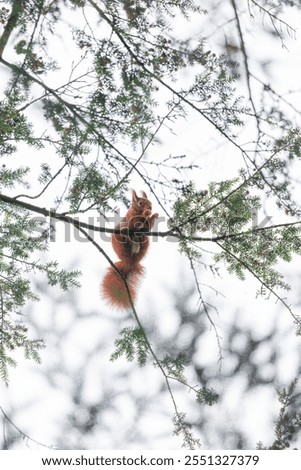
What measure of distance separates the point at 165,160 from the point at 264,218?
1.66ft

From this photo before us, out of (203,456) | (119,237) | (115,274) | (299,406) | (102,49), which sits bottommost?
(203,456)

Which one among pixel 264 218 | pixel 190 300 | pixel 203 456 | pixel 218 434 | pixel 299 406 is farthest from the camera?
pixel 190 300

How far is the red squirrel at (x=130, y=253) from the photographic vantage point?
7.46ft

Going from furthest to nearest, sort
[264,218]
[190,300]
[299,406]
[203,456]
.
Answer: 1. [190,300]
2. [299,406]
3. [203,456]
4. [264,218]

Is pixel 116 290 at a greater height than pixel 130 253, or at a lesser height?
lesser

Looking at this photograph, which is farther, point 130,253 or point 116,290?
point 130,253

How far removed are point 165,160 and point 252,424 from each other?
215 centimetres

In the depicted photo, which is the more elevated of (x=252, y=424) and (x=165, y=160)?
(x=165, y=160)

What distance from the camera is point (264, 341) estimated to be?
3945 millimetres

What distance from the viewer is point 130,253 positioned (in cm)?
244

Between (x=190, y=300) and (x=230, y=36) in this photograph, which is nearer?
(x=230, y=36)

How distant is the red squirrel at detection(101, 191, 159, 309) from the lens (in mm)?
2273

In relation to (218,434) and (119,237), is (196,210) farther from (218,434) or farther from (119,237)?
(218,434)

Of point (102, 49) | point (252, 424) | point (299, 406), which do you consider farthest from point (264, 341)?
point (102, 49)
